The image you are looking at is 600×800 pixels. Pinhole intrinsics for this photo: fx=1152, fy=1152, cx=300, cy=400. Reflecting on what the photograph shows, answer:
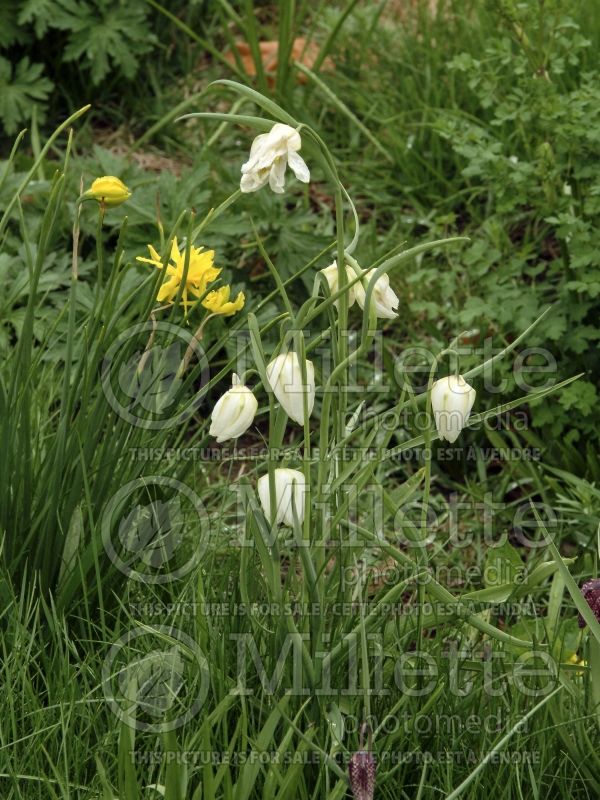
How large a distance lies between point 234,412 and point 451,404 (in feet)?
0.83

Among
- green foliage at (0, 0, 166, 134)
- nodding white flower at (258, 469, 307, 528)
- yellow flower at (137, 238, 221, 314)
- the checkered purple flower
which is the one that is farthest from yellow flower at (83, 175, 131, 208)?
green foliage at (0, 0, 166, 134)

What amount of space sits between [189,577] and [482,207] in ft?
5.04

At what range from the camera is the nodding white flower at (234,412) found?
1.35 m

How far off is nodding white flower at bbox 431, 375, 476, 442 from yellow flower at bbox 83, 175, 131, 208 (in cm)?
56

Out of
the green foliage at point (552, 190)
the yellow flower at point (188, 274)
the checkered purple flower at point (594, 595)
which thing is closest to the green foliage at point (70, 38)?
the green foliage at point (552, 190)

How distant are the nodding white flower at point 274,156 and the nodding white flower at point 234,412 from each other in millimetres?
243

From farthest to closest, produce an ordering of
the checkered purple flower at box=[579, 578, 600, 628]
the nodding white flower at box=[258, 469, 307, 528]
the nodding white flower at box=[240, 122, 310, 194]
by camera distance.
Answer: the checkered purple flower at box=[579, 578, 600, 628] < the nodding white flower at box=[258, 469, 307, 528] < the nodding white flower at box=[240, 122, 310, 194]

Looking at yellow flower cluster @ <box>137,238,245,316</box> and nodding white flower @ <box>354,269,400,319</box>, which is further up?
nodding white flower @ <box>354,269,400,319</box>

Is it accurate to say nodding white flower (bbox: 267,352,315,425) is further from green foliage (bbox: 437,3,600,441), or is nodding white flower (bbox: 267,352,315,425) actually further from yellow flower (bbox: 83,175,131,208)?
green foliage (bbox: 437,3,600,441)

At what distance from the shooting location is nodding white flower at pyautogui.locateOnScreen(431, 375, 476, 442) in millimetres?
1352
